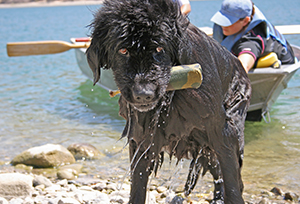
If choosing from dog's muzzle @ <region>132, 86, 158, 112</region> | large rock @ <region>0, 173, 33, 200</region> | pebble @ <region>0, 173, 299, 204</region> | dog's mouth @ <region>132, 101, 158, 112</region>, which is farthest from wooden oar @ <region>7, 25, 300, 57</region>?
dog's muzzle @ <region>132, 86, 158, 112</region>

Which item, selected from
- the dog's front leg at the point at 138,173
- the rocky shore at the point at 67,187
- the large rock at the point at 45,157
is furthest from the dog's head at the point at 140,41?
the large rock at the point at 45,157

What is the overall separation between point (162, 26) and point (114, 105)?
596 centimetres

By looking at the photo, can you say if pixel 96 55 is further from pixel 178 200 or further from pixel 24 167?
pixel 24 167

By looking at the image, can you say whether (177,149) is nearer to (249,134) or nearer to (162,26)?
(162,26)

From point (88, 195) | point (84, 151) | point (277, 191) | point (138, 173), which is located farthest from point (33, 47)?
point (277, 191)

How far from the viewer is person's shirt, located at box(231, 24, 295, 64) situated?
4707mm

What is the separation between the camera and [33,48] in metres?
6.95

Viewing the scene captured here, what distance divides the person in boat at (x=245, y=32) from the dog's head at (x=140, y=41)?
2541 millimetres

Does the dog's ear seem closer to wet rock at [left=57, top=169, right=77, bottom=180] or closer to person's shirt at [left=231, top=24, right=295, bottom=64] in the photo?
wet rock at [left=57, top=169, right=77, bottom=180]

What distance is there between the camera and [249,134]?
584 centimetres

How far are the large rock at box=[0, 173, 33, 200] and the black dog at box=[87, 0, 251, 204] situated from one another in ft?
5.69

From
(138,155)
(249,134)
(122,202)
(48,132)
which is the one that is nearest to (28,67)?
Result: (48,132)

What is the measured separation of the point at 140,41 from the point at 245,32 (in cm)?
316

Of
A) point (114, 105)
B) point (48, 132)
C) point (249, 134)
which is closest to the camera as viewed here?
point (249, 134)
